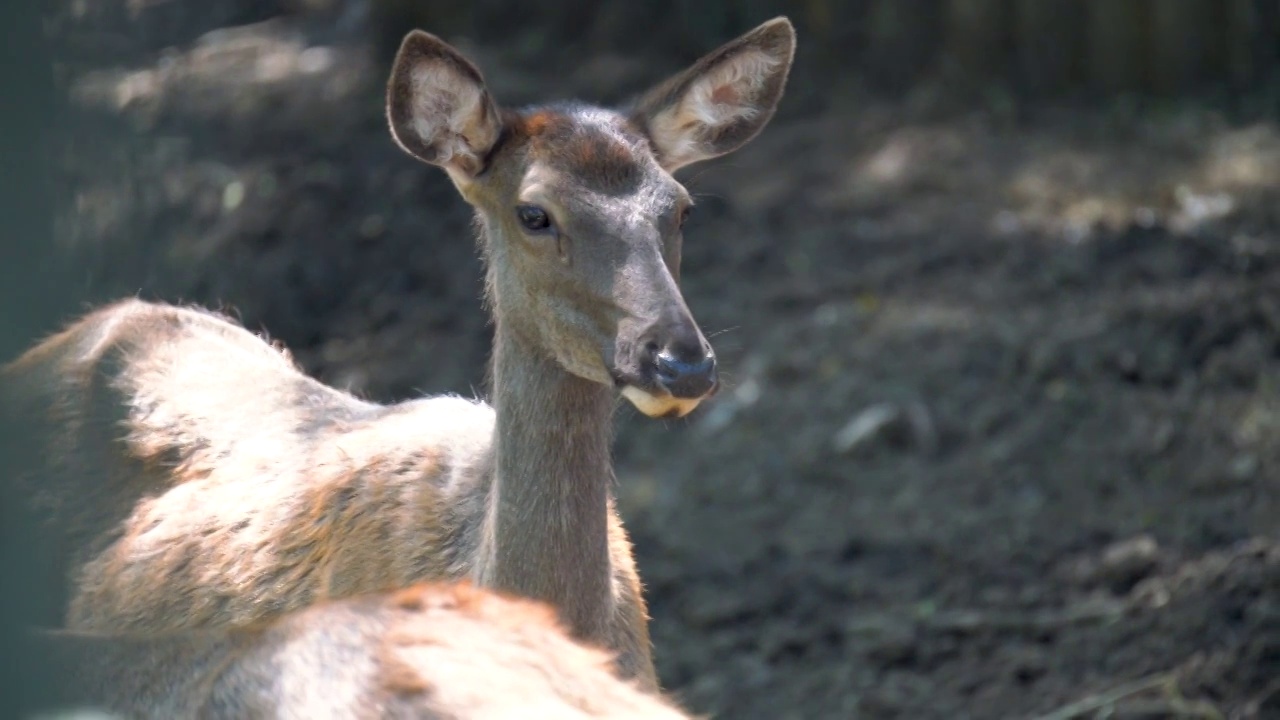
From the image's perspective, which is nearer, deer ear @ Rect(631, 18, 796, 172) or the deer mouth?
the deer mouth

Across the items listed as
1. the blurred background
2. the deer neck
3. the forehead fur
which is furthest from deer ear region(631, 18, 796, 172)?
the blurred background

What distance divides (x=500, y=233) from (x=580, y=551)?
1.02 m

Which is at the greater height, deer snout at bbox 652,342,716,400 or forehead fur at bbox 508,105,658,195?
forehead fur at bbox 508,105,658,195

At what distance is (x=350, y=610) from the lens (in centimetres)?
261

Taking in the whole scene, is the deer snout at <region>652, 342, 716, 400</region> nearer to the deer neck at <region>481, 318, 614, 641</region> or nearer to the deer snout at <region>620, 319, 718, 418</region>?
the deer snout at <region>620, 319, 718, 418</region>

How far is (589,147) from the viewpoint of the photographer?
4.91 m

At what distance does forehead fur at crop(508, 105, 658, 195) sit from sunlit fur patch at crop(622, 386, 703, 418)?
648mm

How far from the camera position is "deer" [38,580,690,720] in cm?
241

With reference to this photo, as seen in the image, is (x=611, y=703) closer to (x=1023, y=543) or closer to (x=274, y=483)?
(x=274, y=483)

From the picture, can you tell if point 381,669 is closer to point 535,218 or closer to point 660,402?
point 660,402

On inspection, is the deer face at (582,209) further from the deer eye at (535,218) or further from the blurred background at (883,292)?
the blurred background at (883,292)

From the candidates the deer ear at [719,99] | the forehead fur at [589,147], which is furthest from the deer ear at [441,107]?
the deer ear at [719,99]

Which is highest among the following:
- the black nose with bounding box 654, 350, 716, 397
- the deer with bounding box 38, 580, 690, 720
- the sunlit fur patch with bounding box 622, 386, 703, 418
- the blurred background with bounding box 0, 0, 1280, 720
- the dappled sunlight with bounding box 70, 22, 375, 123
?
the deer with bounding box 38, 580, 690, 720

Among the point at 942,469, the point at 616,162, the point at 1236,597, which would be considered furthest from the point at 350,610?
the point at 942,469
